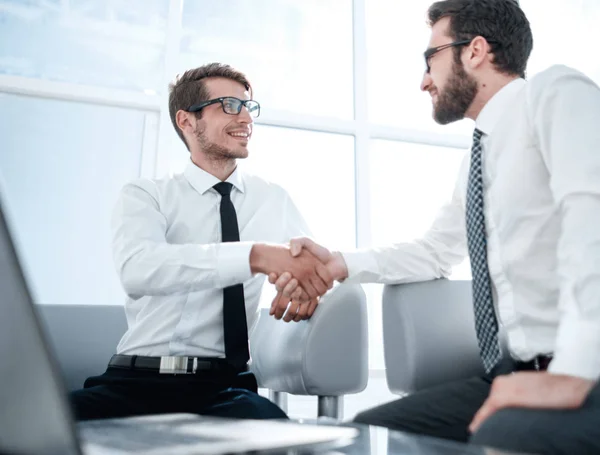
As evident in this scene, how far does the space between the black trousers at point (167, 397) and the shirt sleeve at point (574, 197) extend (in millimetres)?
830

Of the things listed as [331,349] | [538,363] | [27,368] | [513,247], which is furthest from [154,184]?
[27,368]

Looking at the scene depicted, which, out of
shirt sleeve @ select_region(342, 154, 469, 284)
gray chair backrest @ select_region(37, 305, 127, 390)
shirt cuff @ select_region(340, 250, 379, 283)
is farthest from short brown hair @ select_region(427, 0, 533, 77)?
gray chair backrest @ select_region(37, 305, 127, 390)

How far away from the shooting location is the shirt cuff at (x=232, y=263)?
1.59 metres

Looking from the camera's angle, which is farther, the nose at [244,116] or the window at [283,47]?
the window at [283,47]

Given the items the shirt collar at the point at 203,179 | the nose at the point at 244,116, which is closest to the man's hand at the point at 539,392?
the shirt collar at the point at 203,179

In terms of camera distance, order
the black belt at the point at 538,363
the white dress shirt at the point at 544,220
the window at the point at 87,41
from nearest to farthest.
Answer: the white dress shirt at the point at 544,220 → the black belt at the point at 538,363 → the window at the point at 87,41

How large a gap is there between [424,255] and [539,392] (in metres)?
0.87

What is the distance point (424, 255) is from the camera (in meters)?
1.68

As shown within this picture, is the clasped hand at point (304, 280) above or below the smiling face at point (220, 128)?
below

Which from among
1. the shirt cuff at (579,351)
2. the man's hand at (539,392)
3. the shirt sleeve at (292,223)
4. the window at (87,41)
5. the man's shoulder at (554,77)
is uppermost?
the window at (87,41)

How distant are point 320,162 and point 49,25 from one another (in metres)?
1.83

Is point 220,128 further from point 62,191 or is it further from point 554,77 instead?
point 62,191

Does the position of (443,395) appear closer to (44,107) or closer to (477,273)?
(477,273)

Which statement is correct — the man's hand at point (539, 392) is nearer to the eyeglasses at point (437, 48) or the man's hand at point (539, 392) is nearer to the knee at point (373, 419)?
the knee at point (373, 419)
